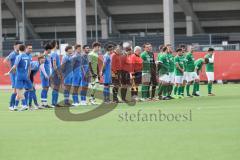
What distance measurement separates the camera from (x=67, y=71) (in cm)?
2334

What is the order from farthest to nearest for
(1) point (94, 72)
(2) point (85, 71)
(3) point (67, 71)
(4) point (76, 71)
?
(1) point (94, 72) < (2) point (85, 71) < (4) point (76, 71) < (3) point (67, 71)

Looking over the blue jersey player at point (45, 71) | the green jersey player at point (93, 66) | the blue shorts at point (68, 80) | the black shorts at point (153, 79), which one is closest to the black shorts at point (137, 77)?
the black shorts at point (153, 79)

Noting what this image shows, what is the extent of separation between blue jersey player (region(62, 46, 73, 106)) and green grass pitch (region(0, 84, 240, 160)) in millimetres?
5624

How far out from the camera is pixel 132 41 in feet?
163

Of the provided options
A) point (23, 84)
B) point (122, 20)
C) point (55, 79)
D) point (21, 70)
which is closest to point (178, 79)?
point (55, 79)

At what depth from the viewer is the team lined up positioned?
844 inches

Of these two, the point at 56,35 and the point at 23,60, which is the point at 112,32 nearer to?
the point at 56,35

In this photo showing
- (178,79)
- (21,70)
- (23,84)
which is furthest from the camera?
(178,79)

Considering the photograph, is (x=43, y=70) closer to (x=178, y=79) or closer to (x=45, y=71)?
(x=45, y=71)

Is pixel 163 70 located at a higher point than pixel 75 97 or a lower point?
higher

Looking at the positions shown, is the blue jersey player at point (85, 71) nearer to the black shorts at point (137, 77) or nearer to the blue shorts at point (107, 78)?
the blue shorts at point (107, 78)

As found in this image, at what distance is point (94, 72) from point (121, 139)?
11768 mm

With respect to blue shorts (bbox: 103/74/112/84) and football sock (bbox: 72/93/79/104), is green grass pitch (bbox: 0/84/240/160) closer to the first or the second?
football sock (bbox: 72/93/79/104)

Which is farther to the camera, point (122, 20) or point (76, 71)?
point (122, 20)
